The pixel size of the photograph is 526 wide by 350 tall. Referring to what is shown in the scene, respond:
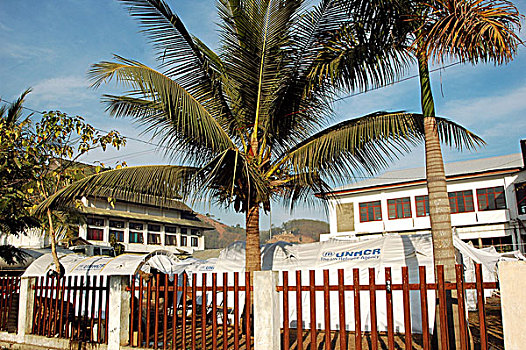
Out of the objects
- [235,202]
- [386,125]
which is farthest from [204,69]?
[386,125]

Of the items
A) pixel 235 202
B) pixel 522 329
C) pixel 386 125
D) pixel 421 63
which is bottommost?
pixel 522 329

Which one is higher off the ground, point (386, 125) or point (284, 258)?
point (386, 125)

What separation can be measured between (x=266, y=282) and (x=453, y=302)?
278 centimetres

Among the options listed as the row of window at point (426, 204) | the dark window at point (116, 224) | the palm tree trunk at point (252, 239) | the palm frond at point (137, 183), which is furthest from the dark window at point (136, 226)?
the palm tree trunk at point (252, 239)

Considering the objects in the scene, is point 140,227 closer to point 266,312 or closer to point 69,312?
point 69,312

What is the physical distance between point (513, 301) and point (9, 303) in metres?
10.6

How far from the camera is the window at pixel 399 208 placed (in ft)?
107

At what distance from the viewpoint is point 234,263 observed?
15211mm

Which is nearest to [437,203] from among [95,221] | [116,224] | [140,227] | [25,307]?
[25,307]

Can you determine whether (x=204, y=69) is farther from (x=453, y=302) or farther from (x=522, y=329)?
(x=522, y=329)

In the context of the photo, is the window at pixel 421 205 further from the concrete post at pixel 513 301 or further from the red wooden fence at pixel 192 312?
the concrete post at pixel 513 301

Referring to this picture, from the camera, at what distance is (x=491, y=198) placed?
100ft

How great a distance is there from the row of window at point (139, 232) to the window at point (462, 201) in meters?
24.8

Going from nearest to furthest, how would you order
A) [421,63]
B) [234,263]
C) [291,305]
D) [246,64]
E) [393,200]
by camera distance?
1. [421,63]
2. [246,64]
3. [291,305]
4. [234,263]
5. [393,200]
